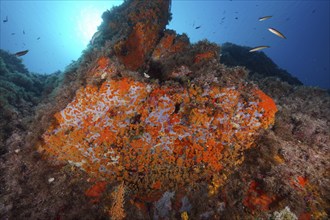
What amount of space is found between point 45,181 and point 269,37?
22045 centimetres

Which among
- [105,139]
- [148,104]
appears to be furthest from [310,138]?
[105,139]

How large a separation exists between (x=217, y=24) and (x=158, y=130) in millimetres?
183251

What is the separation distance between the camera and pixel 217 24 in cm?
16550

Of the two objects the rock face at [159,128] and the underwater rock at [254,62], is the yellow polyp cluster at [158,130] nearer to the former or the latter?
the rock face at [159,128]

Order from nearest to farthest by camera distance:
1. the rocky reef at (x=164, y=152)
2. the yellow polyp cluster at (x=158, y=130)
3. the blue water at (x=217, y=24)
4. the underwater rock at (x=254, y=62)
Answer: the rocky reef at (x=164, y=152) → the yellow polyp cluster at (x=158, y=130) → the underwater rock at (x=254, y=62) → the blue water at (x=217, y=24)

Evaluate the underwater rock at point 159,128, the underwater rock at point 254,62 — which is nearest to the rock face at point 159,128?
the underwater rock at point 159,128

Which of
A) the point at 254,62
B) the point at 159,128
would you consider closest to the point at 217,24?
the point at 254,62

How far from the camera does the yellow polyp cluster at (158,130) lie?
3760mm

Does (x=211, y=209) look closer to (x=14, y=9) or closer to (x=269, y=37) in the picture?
(x=14, y=9)

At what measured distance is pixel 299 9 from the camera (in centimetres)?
12212

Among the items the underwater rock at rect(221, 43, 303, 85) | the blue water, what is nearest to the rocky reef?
the underwater rock at rect(221, 43, 303, 85)

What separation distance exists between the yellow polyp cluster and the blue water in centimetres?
13041

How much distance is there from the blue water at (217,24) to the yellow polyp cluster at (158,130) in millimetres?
130405

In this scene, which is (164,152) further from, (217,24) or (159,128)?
(217,24)
